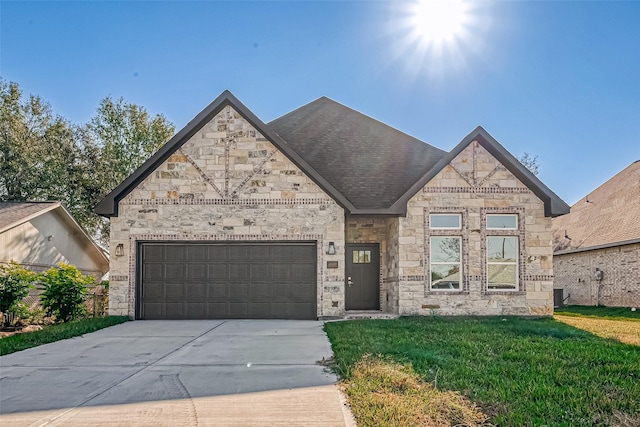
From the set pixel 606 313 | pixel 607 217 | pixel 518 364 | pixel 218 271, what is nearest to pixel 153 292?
pixel 218 271

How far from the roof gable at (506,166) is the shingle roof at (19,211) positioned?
13.1 m

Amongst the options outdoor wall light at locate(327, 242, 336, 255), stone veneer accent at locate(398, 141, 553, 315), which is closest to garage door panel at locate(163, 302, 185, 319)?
outdoor wall light at locate(327, 242, 336, 255)

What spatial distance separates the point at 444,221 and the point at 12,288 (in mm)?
11279

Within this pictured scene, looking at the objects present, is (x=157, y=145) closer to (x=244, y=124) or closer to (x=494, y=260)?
(x=244, y=124)

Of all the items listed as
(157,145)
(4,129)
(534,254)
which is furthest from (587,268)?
(4,129)

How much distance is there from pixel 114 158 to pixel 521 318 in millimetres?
23373

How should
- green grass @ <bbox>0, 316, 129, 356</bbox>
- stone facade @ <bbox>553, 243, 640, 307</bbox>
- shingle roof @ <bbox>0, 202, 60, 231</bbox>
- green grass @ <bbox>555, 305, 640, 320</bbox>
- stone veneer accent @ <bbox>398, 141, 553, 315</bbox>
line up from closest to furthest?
1. green grass @ <bbox>0, 316, 129, 356</bbox>
2. stone veneer accent @ <bbox>398, 141, 553, 315</bbox>
3. green grass @ <bbox>555, 305, 640, 320</bbox>
4. shingle roof @ <bbox>0, 202, 60, 231</bbox>
5. stone facade @ <bbox>553, 243, 640, 307</bbox>

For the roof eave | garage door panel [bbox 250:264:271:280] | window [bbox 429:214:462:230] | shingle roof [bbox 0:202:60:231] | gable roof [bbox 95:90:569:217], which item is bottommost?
garage door panel [bbox 250:264:271:280]

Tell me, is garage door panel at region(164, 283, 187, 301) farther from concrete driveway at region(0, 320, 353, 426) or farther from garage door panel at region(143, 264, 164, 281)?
concrete driveway at region(0, 320, 353, 426)

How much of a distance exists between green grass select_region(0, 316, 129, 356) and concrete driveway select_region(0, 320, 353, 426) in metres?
0.38

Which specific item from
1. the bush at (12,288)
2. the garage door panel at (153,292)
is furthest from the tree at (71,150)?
the garage door panel at (153,292)

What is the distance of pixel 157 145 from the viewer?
98.4 feet

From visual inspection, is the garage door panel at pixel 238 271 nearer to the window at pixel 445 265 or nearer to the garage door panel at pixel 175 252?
the garage door panel at pixel 175 252

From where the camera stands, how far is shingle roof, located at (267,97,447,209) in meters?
15.6
